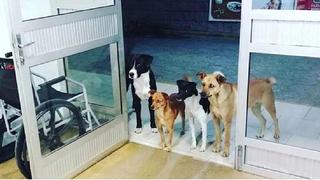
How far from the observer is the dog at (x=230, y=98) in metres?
2.29

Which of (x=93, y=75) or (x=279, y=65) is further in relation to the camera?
(x=93, y=75)

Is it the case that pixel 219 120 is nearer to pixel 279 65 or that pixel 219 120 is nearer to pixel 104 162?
pixel 279 65

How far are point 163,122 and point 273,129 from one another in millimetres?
776

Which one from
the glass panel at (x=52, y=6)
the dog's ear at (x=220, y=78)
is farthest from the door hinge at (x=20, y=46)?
the dog's ear at (x=220, y=78)

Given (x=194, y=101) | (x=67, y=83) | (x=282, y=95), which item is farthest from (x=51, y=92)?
(x=282, y=95)

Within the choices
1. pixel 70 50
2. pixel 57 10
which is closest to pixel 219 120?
pixel 70 50

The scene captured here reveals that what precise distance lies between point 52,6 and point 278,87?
1.55 metres

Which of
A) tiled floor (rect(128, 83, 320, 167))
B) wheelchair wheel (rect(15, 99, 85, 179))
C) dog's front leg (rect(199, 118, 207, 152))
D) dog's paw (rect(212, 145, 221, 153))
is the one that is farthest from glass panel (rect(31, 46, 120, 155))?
dog's paw (rect(212, 145, 221, 153))

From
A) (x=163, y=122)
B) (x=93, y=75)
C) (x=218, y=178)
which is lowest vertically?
(x=218, y=178)

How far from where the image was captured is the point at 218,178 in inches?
92.0

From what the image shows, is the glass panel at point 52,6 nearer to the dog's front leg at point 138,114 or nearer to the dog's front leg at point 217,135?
the dog's front leg at point 138,114

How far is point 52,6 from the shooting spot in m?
2.28

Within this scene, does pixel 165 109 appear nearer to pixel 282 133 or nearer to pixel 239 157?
pixel 239 157

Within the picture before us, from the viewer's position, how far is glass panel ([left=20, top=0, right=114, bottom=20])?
1.96 meters
